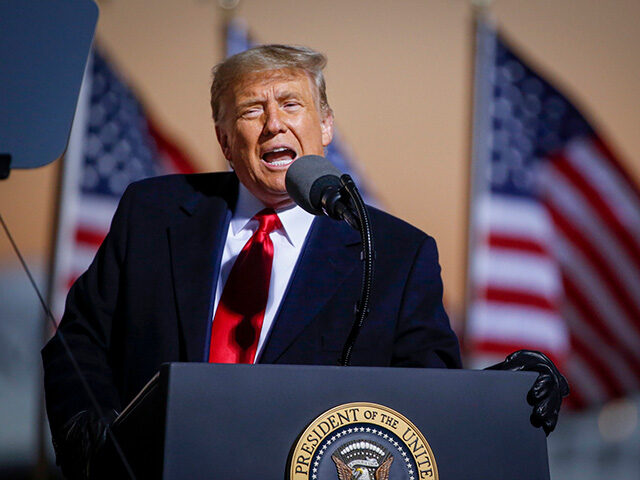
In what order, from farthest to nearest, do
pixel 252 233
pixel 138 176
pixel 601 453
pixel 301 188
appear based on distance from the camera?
pixel 601 453, pixel 138 176, pixel 252 233, pixel 301 188

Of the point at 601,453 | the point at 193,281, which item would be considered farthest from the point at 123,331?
the point at 601,453

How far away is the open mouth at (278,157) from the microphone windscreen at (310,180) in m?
0.43

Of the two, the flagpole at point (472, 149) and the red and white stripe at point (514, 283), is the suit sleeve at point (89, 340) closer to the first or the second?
the red and white stripe at point (514, 283)

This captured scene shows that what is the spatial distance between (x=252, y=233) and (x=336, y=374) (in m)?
0.79

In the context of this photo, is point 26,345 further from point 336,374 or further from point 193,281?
point 336,374

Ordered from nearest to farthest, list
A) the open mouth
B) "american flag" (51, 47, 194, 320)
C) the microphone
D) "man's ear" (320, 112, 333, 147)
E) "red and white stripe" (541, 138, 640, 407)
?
the microphone
the open mouth
"man's ear" (320, 112, 333, 147)
"american flag" (51, 47, 194, 320)
"red and white stripe" (541, 138, 640, 407)

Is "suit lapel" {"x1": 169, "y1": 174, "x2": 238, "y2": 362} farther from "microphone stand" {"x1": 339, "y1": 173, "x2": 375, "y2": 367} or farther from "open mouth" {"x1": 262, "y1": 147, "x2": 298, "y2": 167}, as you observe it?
"microphone stand" {"x1": 339, "y1": 173, "x2": 375, "y2": 367}

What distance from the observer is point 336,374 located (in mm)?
1255

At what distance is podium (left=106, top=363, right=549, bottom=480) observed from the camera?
3.96 feet

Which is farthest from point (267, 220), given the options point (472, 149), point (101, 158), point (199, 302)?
point (472, 149)

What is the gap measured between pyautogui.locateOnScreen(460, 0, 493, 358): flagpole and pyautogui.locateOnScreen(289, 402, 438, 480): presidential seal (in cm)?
472

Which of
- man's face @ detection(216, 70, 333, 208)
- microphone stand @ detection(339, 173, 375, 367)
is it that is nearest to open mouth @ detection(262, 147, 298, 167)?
man's face @ detection(216, 70, 333, 208)

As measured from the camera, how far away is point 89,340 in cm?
184

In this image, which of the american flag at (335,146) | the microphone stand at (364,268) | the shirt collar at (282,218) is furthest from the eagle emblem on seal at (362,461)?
the american flag at (335,146)
